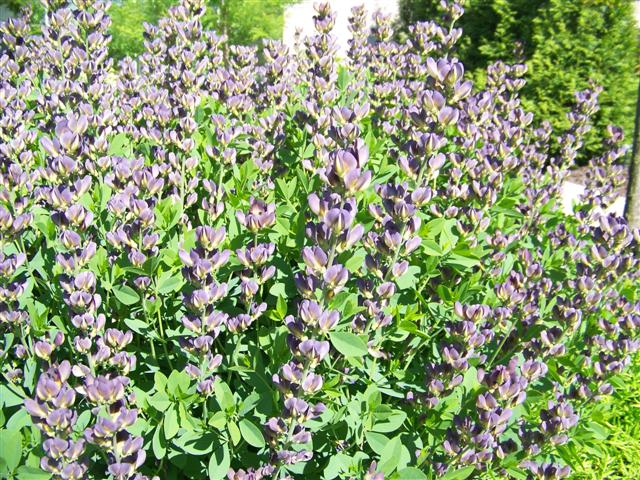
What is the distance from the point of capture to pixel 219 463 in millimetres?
1922

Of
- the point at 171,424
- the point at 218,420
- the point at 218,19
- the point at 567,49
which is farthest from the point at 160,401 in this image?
the point at 218,19

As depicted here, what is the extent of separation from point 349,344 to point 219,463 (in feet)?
1.91

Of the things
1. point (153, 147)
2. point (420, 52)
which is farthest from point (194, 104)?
point (420, 52)

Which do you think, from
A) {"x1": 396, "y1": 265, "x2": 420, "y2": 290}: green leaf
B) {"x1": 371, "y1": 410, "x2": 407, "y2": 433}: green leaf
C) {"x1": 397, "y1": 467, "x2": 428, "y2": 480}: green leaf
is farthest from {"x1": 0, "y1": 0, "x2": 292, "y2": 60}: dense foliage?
{"x1": 397, "y1": 467, "x2": 428, "y2": 480}: green leaf

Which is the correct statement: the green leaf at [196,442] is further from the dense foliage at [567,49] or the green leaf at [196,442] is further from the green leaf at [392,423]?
the dense foliage at [567,49]

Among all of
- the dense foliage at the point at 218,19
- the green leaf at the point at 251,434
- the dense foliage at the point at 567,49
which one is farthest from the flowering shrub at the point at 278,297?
the dense foliage at the point at 218,19

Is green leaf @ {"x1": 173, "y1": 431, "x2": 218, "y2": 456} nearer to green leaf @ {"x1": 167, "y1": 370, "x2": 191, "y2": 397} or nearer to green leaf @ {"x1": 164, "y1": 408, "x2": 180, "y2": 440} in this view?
green leaf @ {"x1": 164, "y1": 408, "x2": 180, "y2": 440}

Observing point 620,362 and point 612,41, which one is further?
point 612,41

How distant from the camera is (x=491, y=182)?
2.56m

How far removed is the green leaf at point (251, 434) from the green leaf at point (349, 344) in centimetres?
39

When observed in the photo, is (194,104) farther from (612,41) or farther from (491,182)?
(612,41)

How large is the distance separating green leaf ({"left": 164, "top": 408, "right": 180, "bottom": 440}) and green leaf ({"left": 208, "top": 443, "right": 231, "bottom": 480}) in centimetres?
15

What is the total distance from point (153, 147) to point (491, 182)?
159cm

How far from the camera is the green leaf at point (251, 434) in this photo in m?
1.88
